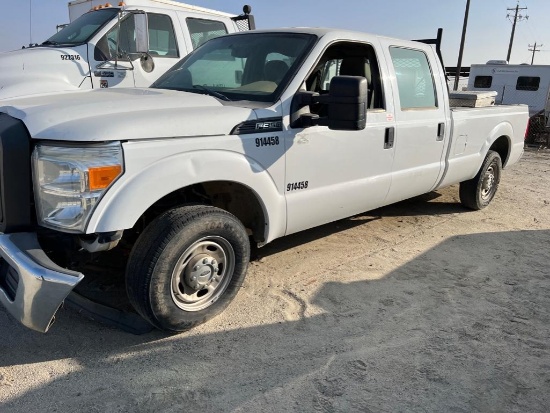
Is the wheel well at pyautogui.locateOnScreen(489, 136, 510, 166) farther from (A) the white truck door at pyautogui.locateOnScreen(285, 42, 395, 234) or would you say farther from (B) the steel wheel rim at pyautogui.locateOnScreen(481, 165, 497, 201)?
(A) the white truck door at pyautogui.locateOnScreen(285, 42, 395, 234)

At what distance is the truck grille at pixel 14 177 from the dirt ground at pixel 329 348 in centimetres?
85

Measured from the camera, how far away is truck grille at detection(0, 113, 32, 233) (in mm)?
2619

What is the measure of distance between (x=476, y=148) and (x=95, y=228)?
4.71m

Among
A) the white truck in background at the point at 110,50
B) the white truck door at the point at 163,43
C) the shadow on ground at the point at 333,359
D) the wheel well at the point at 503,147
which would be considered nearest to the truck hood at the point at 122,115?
the shadow on ground at the point at 333,359

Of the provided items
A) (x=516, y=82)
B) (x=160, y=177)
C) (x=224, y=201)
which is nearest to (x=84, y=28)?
(x=224, y=201)

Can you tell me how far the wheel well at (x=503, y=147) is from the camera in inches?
258

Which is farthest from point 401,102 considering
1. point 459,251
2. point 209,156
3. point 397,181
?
point 209,156

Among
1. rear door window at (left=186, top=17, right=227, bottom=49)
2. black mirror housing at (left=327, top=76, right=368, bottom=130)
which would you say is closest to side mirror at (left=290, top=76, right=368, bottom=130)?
black mirror housing at (left=327, top=76, right=368, bottom=130)

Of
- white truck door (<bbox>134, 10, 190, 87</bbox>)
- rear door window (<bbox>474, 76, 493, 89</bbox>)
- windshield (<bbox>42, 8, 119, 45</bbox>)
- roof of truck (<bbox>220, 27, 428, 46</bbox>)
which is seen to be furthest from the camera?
rear door window (<bbox>474, 76, 493, 89</bbox>)

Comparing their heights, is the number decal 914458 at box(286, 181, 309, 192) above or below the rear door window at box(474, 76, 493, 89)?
below

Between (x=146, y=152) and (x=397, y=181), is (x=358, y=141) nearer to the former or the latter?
(x=397, y=181)

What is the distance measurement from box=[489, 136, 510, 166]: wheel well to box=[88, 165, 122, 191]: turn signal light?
545cm

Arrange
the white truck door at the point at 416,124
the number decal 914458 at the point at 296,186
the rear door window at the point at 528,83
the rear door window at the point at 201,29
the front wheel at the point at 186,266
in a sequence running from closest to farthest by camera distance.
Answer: the front wheel at the point at 186,266, the number decal 914458 at the point at 296,186, the white truck door at the point at 416,124, the rear door window at the point at 201,29, the rear door window at the point at 528,83

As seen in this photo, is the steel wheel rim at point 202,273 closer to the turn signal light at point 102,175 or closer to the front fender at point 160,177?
the front fender at point 160,177
